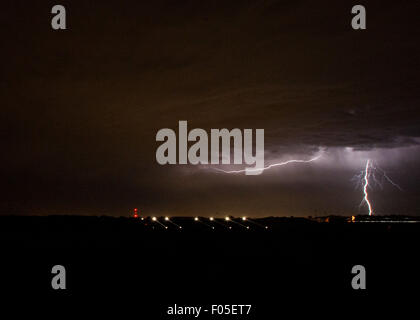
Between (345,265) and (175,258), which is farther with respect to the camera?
(175,258)

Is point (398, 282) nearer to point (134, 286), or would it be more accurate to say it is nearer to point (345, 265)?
point (345, 265)

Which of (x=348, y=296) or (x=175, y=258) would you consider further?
(x=175, y=258)
